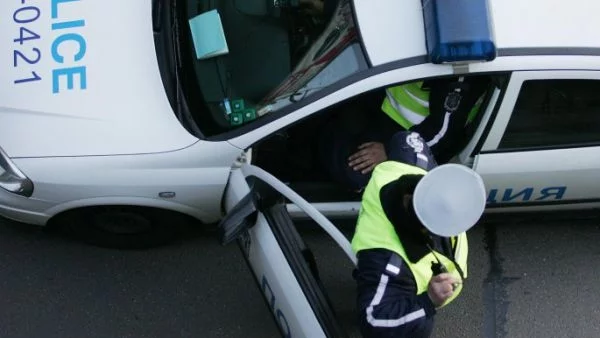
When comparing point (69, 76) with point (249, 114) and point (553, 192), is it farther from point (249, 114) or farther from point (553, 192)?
point (553, 192)

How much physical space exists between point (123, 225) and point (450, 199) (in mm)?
2144

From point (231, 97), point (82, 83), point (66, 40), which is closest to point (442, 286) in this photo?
point (231, 97)

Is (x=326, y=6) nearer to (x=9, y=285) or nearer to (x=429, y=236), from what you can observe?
(x=429, y=236)

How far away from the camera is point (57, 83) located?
361 cm

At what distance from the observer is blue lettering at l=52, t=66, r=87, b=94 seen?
3.60 meters

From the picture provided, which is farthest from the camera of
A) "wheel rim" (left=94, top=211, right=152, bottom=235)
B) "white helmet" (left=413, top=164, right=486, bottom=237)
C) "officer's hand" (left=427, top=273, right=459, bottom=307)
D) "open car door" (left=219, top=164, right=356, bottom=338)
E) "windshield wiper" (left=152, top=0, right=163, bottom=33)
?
"wheel rim" (left=94, top=211, right=152, bottom=235)

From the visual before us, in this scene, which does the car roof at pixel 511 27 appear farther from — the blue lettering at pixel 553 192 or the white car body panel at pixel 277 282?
the white car body panel at pixel 277 282

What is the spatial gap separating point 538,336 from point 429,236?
1716 mm

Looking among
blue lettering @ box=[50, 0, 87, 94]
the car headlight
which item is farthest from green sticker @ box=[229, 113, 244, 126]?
the car headlight

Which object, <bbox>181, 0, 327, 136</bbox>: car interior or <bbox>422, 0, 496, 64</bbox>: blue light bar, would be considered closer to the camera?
<bbox>422, 0, 496, 64</bbox>: blue light bar

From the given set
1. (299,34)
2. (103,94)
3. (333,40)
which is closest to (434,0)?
(333,40)

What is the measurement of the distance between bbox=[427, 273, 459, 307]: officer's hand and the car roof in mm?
1078

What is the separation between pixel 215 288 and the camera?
162 inches

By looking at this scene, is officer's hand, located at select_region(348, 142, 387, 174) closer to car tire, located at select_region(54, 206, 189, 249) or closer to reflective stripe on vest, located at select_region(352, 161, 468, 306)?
reflective stripe on vest, located at select_region(352, 161, 468, 306)
